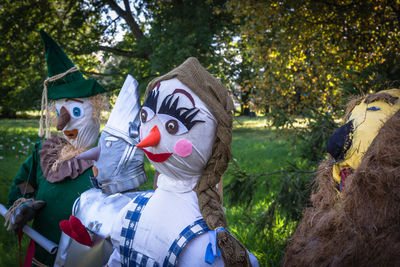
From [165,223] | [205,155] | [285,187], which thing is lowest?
[285,187]

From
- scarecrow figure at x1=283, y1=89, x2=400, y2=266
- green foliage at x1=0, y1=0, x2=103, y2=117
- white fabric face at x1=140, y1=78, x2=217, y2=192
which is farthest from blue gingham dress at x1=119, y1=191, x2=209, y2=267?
green foliage at x1=0, y1=0, x2=103, y2=117

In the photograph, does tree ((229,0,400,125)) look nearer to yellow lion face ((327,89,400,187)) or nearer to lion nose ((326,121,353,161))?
yellow lion face ((327,89,400,187))

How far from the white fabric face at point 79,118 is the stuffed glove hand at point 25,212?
503 mm

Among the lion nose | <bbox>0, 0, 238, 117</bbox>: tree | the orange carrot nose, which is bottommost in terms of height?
the lion nose

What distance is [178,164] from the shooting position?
5.39 feet

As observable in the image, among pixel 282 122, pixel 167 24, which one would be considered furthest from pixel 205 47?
pixel 282 122

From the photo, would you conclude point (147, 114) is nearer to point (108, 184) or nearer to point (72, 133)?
point (108, 184)

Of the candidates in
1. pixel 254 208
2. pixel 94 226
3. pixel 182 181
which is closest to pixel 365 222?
pixel 182 181

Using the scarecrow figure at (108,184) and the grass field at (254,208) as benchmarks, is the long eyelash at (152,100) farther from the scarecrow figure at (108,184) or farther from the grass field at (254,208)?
the grass field at (254,208)

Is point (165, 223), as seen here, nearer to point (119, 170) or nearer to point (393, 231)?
point (119, 170)

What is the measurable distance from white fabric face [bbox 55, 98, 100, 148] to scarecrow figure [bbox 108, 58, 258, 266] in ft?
3.29

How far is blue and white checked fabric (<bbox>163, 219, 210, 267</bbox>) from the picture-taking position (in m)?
1.51

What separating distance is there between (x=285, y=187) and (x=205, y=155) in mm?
1747

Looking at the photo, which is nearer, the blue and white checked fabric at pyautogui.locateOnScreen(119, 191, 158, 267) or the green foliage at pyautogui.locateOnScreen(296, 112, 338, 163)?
the blue and white checked fabric at pyautogui.locateOnScreen(119, 191, 158, 267)
